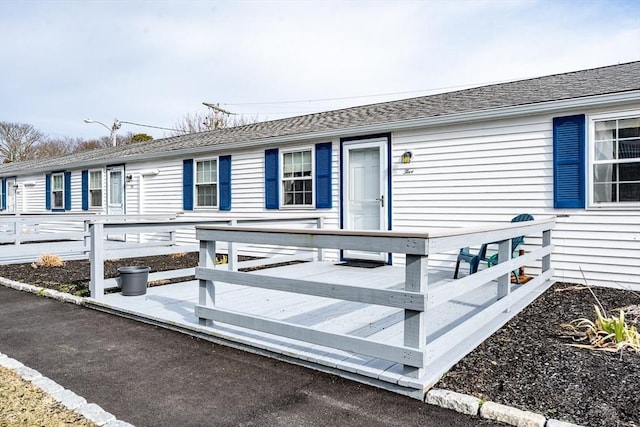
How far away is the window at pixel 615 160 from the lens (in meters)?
5.36

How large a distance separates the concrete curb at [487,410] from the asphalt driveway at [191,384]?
0.05 meters

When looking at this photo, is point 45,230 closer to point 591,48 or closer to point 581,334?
point 581,334

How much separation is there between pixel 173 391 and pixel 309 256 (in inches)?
203

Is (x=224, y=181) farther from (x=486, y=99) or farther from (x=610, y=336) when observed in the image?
(x=610, y=336)

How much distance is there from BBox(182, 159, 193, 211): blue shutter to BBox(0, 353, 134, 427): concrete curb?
23.8 ft

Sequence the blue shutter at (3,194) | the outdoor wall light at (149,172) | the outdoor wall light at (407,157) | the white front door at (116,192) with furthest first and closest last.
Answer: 1. the blue shutter at (3,194)
2. the white front door at (116,192)
3. the outdoor wall light at (149,172)
4. the outdoor wall light at (407,157)

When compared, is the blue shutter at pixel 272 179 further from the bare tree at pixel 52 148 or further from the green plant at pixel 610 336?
the bare tree at pixel 52 148

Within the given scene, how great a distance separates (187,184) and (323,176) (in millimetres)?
3968

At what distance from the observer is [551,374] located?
2863mm

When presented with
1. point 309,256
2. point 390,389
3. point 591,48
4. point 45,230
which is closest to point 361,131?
point 309,256

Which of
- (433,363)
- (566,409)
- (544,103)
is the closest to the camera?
(566,409)

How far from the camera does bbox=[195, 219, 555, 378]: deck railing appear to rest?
2666 millimetres

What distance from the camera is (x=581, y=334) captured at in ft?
12.1

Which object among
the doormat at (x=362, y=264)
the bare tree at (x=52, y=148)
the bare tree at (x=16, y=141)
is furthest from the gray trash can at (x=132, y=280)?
the bare tree at (x=16, y=141)
